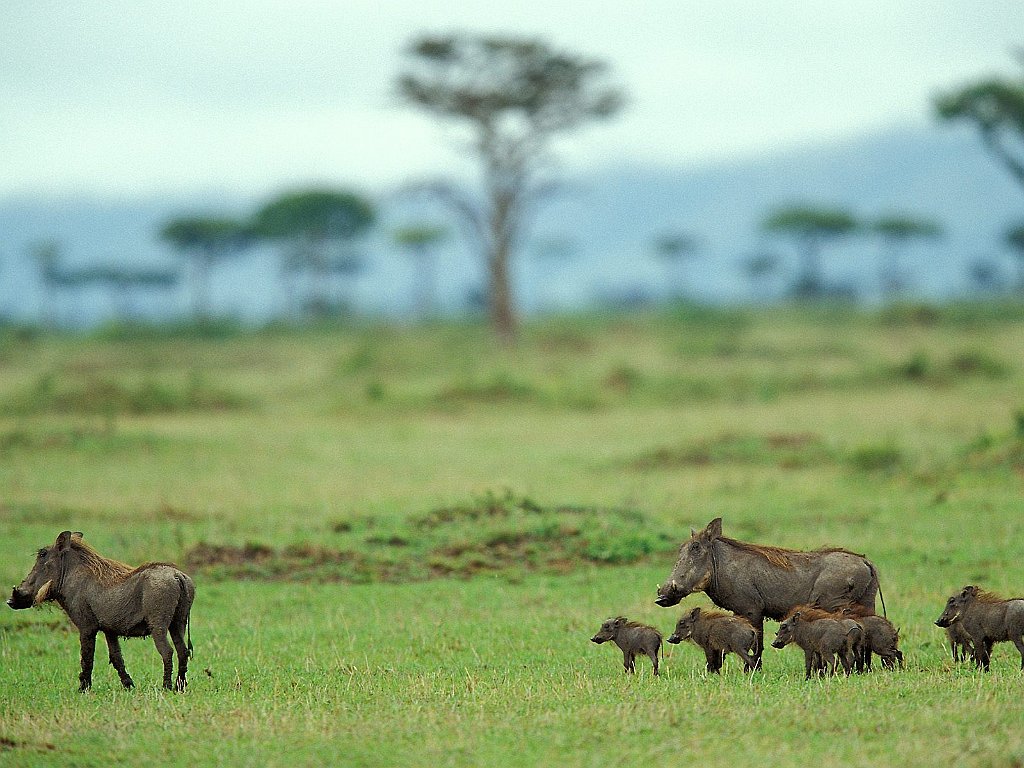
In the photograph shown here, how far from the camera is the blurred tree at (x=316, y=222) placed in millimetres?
77000

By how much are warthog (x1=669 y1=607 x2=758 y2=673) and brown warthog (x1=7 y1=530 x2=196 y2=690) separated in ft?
11.6

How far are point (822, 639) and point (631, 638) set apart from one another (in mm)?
1418

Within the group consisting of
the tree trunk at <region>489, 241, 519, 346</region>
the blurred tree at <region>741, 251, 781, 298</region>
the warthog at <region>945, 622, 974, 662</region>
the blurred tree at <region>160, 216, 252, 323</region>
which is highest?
the blurred tree at <region>160, 216, 252, 323</region>

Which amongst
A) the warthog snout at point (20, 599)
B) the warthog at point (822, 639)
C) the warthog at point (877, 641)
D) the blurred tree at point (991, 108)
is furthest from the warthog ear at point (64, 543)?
the blurred tree at point (991, 108)

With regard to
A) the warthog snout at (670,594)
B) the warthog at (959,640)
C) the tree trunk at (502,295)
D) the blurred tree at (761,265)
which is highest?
the blurred tree at (761,265)

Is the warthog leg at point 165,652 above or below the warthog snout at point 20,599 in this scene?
below

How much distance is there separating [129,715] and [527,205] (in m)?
43.5

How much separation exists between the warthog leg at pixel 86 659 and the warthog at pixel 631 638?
143 inches

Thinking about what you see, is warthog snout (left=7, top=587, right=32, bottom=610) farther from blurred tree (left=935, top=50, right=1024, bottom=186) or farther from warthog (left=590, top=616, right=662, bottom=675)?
blurred tree (left=935, top=50, right=1024, bottom=186)

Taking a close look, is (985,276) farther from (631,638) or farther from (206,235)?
(631,638)

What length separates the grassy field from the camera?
7918 mm

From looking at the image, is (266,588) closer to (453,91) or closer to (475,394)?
(475,394)

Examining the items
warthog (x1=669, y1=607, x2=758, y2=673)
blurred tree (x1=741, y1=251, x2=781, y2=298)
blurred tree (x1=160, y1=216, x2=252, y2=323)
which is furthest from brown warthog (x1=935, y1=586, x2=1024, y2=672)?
blurred tree (x1=741, y1=251, x2=781, y2=298)

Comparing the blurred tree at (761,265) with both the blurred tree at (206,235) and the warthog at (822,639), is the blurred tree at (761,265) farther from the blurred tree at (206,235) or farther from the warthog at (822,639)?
the warthog at (822,639)
